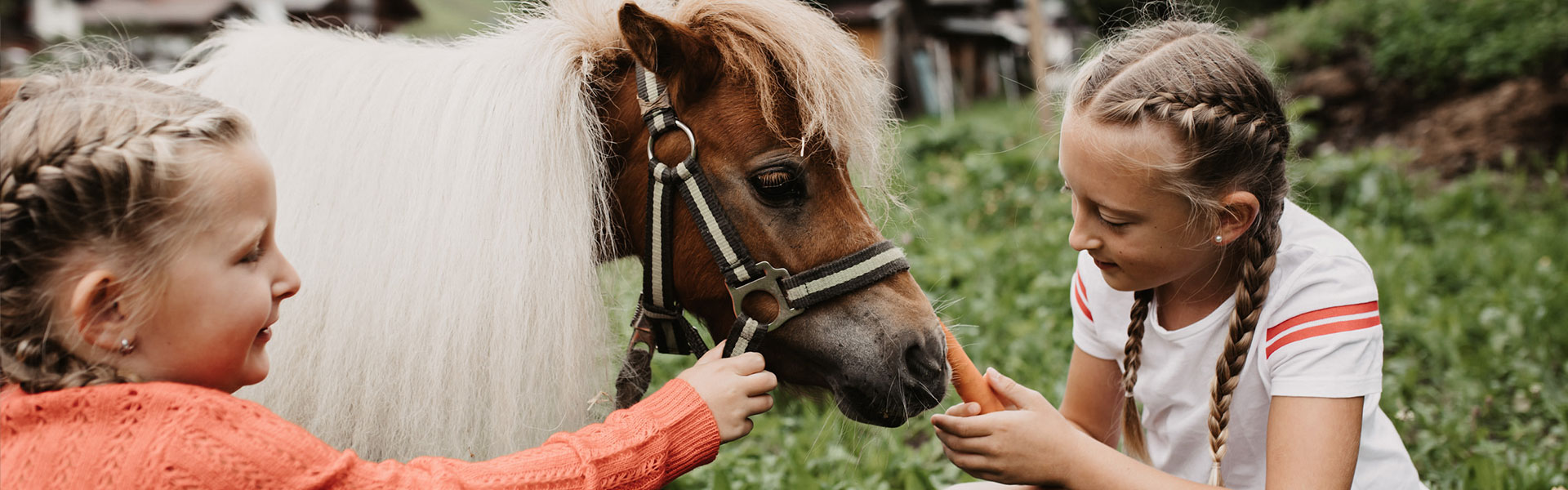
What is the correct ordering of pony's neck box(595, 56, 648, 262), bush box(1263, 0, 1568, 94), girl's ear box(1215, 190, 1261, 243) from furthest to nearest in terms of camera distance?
1. bush box(1263, 0, 1568, 94)
2. pony's neck box(595, 56, 648, 262)
3. girl's ear box(1215, 190, 1261, 243)

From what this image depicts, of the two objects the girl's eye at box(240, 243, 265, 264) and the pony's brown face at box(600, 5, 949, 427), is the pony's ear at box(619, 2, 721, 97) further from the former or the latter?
the girl's eye at box(240, 243, 265, 264)

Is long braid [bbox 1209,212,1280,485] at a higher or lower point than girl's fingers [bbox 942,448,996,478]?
higher

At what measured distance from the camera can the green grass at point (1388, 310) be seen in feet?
9.68

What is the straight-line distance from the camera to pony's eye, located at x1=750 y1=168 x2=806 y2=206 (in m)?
1.85

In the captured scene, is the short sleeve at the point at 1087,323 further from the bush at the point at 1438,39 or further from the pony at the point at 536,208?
the bush at the point at 1438,39

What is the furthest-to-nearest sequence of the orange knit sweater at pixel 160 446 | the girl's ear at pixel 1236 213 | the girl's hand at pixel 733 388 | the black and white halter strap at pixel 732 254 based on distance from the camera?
the black and white halter strap at pixel 732 254, the girl's ear at pixel 1236 213, the girl's hand at pixel 733 388, the orange knit sweater at pixel 160 446

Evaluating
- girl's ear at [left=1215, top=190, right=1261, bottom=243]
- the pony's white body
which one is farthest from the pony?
girl's ear at [left=1215, top=190, right=1261, bottom=243]

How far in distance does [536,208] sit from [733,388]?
0.53 meters

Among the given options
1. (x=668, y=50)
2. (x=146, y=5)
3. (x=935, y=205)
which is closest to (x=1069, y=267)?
(x=935, y=205)

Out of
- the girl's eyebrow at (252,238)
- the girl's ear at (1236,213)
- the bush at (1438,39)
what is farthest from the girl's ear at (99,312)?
the bush at (1438,39)

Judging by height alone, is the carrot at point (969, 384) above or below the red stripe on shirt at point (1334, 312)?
below

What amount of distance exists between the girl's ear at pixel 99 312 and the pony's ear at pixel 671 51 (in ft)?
3.03

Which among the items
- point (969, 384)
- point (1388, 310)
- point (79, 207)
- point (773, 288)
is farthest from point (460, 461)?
point (1388, 310)

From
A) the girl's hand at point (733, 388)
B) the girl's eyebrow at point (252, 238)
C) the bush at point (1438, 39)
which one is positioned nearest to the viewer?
the girl's eyebrow at point (252, 238)
